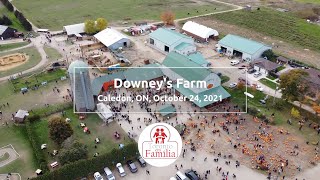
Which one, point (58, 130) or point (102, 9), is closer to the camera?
point (58, 130)

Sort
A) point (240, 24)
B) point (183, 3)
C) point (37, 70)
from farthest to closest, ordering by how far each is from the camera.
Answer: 1. point (183, 3)
2. point (240, 24)
3. point (37, 70)

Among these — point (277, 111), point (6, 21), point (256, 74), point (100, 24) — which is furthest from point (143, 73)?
point (6, 21)

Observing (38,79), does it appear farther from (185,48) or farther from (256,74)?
(256,74)

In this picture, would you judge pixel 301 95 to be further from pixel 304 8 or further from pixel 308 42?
pixel 304 8

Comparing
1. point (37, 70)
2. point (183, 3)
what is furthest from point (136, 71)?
point (183, 3)

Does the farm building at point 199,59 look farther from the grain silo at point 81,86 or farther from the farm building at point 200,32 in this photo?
the grain silo at point 81,86

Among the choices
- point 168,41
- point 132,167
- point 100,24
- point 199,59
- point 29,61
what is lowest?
point 132,167

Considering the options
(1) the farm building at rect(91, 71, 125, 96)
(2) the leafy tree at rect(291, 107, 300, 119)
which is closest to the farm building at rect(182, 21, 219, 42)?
(1) the farm building at rect(91, 71, 125, 96)

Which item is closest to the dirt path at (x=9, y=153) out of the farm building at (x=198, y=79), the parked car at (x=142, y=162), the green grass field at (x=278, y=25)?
the parked car at (x=142, y=162)
